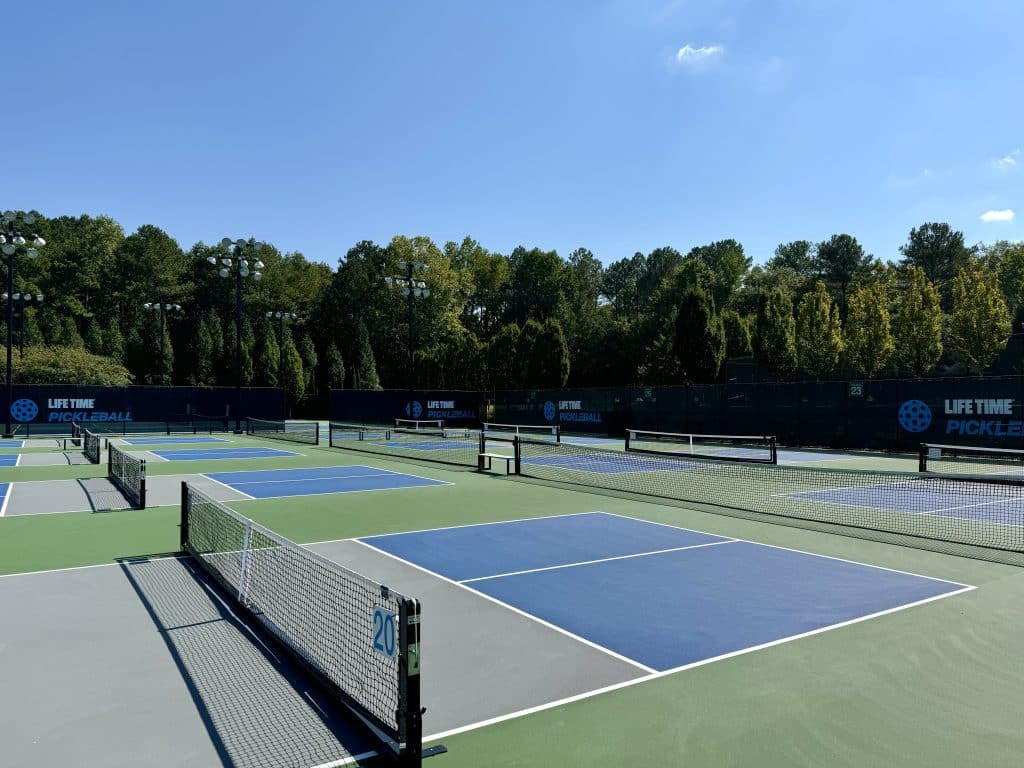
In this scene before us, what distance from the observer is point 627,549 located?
10.4 metres

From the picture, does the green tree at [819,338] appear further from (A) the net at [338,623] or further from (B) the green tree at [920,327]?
(A) the net at [338,623]

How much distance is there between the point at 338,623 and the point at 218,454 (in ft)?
71.2

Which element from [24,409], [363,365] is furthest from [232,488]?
[363,365]

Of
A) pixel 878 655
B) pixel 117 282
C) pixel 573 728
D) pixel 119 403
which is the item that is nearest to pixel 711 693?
pixel 573 728

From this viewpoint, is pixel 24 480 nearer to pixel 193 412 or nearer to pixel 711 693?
pixel 711 693

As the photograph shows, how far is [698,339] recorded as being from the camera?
4569cm

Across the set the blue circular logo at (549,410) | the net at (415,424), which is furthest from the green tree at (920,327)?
the net at (415,424)

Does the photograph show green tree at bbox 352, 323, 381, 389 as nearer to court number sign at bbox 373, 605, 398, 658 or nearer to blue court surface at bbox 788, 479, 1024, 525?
blue court surface at bbox 788, 479, 1024, 525

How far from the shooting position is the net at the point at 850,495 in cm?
1157

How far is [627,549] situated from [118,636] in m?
6.22

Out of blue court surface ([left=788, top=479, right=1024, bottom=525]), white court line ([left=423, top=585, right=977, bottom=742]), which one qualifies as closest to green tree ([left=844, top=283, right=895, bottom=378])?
blue court surface ([left=788, top=479, right=1024, bottom=525])

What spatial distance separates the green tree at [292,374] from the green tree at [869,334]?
140ft

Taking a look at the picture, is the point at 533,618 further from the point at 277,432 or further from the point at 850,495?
the point at 277,432

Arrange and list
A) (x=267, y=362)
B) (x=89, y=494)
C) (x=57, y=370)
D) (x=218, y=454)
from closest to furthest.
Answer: (x=89, y=494) < (x=218, y=454) < (x=57, y=370) < (x=267, y=362)
